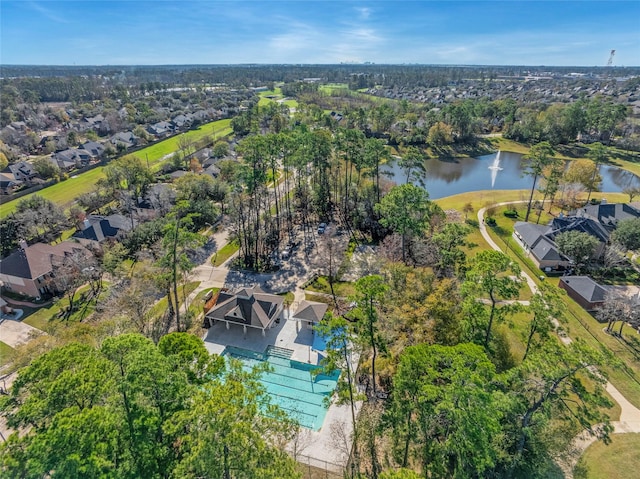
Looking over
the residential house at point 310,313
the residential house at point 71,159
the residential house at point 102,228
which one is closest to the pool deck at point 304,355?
the residential house at point 310,313

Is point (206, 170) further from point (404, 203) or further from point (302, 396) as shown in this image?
point (302, 396)

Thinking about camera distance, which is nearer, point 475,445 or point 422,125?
point 475,445

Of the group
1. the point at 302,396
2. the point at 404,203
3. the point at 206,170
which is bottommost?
the point at 302,396

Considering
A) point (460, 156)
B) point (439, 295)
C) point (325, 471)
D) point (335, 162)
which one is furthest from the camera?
point (460, 156)

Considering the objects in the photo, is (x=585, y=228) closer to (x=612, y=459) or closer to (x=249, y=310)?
(x=612, y=459)

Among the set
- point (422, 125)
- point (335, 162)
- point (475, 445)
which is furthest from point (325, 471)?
point (422, 125)

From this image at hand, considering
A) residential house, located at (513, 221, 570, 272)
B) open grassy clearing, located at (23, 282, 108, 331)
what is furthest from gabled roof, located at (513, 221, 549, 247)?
open grassy clearing, located at (23, 282, 108, 331)

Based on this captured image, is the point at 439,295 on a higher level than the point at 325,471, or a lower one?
higher
